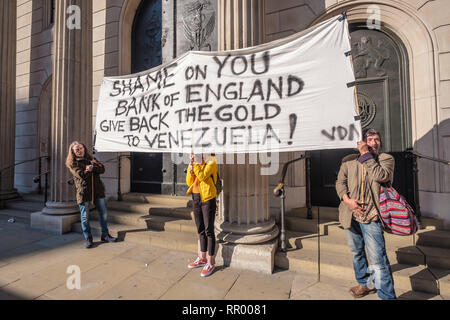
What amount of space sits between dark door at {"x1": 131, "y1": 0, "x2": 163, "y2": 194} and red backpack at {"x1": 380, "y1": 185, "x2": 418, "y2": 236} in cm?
557

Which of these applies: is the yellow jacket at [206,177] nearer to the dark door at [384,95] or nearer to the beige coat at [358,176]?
the beige coat at [358,176]

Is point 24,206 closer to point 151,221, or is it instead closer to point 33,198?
point 33,198

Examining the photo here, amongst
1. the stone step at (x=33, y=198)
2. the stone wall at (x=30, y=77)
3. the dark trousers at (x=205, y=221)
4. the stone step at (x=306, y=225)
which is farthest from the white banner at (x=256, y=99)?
the stone wall at (x=30, y=77)

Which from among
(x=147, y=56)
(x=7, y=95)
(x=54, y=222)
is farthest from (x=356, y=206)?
(x=7, y=95)

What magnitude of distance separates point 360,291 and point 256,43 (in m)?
3.83

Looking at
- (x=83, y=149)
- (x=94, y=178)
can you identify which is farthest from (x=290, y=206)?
(x=83, y=149)

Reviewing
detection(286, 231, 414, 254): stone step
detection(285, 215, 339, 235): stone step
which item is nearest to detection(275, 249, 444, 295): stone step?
detection(286, 231, 414, 254): stone step

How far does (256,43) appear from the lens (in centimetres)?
382

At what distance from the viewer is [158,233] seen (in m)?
4.59

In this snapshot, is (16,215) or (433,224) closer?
(433,224)

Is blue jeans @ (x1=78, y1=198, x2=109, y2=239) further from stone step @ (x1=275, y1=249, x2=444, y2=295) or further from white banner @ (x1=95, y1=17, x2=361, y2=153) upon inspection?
stone step @ (x1=275, y1=249, x2=444, y2=295)

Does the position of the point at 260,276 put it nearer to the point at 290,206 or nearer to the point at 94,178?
the point at 290,206

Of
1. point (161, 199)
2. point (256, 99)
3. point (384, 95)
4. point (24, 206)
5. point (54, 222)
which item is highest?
point (384, 95)

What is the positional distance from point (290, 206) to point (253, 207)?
4.91 ft
